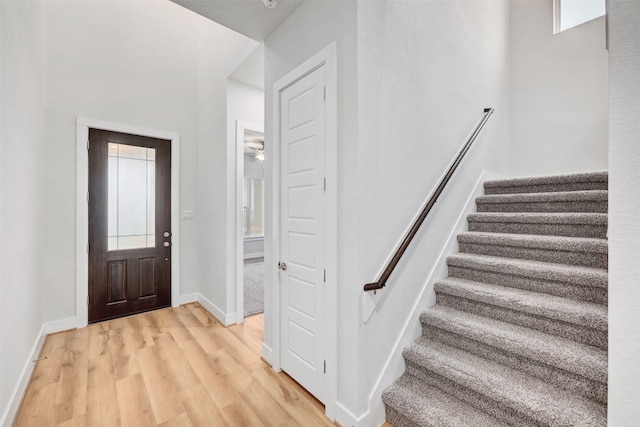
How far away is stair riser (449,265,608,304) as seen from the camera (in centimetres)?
166

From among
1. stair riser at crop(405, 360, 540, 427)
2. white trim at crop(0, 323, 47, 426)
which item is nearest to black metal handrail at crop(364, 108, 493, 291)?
stair riser at crop(405, 360, 540, 427)

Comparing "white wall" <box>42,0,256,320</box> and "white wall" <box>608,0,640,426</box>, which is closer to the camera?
"white wall" <box>608,0,640,426</box>

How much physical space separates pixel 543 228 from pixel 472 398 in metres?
1.52

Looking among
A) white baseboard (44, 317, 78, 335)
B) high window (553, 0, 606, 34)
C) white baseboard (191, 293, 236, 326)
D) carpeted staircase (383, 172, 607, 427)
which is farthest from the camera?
high window (553, 0, 606, 34)

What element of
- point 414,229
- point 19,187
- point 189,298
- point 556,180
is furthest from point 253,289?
point 556,180

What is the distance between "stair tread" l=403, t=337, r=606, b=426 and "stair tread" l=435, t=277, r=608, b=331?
1.24 ft

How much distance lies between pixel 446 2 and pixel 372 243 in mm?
2329

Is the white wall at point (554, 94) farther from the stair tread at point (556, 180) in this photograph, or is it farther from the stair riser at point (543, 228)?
the stair riser at point (543, 228)

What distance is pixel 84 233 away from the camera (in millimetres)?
3104

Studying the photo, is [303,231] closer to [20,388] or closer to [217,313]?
[217,313]

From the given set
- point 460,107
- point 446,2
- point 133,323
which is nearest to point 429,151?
point 460,107

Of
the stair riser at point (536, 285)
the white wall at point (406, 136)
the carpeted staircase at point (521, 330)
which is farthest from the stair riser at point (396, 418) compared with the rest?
the stair riser at point (536, 285)

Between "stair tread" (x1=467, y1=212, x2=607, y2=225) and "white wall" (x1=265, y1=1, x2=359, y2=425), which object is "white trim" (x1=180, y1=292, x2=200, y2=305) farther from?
"stair tread" (x1=467, y1=212, x2=607, y2=225)

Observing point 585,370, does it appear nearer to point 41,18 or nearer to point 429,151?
point 429,151
